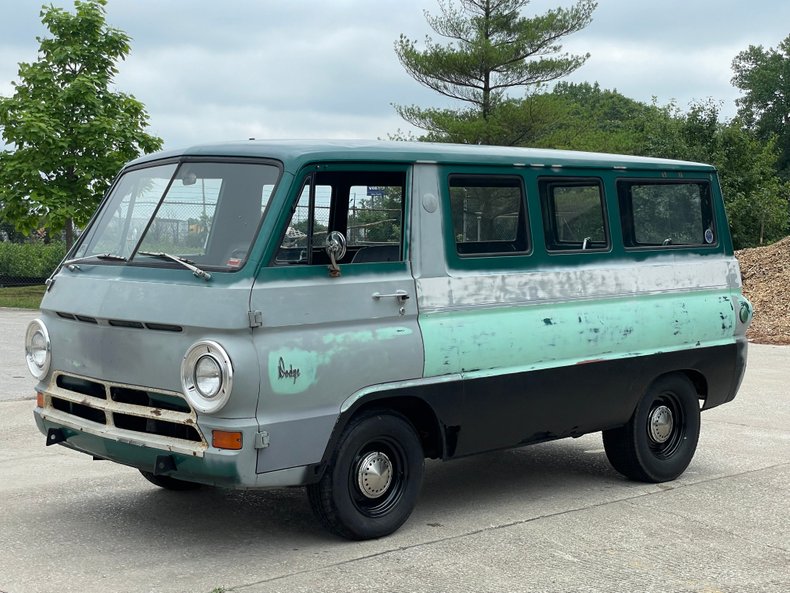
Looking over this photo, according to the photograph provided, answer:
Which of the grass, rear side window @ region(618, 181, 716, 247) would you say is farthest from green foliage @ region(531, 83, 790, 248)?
rear side window @ region(618, 181, 716, 247)

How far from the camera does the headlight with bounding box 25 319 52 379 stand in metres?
6.44

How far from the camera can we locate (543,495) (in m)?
7.48

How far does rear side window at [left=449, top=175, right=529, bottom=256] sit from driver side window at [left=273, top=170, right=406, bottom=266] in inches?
15.5

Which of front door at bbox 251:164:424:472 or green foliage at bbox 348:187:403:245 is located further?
green foliage at bbox 348:187:403:245

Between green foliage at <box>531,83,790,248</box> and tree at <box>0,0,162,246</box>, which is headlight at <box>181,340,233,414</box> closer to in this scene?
tree at <box>0,0,162,246</box>

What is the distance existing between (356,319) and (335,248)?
0.40 meters

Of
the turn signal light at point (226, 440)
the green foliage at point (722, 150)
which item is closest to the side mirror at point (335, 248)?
the turn signal light at point (226, 440)

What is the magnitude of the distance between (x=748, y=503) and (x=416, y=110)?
35.4m

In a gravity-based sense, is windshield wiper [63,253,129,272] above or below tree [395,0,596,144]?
below

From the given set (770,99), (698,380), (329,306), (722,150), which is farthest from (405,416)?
(770,99)

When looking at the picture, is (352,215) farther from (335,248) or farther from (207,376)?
(207,376)

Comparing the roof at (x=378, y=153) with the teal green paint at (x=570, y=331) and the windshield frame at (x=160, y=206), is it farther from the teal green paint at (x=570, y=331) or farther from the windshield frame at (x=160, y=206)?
the teal green paint at (x=570, y=331)

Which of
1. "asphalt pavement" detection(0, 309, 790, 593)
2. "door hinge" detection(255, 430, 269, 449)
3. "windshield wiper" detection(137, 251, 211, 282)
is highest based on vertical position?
"windshield wiper" detection(137, 251, 211, 282)

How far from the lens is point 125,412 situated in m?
5.93
